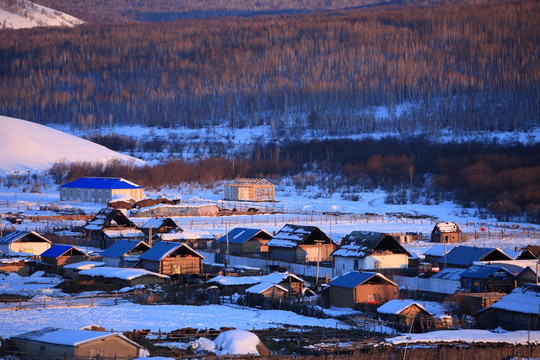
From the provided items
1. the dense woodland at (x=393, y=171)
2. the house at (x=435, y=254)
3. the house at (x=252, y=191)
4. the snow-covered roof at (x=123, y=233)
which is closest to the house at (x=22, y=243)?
the snow-covered roof at (x=123, y=233)

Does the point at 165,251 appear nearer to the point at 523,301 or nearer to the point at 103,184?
the point at 523,301

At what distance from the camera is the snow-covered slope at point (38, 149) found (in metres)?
82.6

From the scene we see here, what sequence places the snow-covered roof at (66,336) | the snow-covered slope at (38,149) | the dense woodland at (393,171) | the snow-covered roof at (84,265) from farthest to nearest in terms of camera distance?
the snow-covered slope at (38,149) → the dense woodland at (393,171) → the snow-covered roof at (84,265) → the snow-covered roof at (66,336)

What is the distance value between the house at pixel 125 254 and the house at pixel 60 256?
950 mm

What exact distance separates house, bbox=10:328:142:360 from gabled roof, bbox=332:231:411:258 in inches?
549

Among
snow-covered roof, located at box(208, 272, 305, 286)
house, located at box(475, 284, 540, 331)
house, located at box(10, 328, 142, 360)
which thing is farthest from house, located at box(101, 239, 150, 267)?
house, located at box(10, 328, 142, 360)

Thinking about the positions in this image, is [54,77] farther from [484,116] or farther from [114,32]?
[484,116]

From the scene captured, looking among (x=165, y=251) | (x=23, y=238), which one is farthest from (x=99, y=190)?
(x=165, y=251)

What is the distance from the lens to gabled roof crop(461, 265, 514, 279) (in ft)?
85.7

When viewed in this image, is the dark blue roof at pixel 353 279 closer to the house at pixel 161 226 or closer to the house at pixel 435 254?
the house at pixel 435 254

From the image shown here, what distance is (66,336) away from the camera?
1694cm

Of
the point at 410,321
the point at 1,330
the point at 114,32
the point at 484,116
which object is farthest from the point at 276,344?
the point at 114,32

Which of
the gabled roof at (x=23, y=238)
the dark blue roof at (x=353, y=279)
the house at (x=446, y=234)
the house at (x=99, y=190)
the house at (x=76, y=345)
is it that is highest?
the house at (x=99, y=190)

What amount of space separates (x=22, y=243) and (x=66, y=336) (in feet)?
61.5
